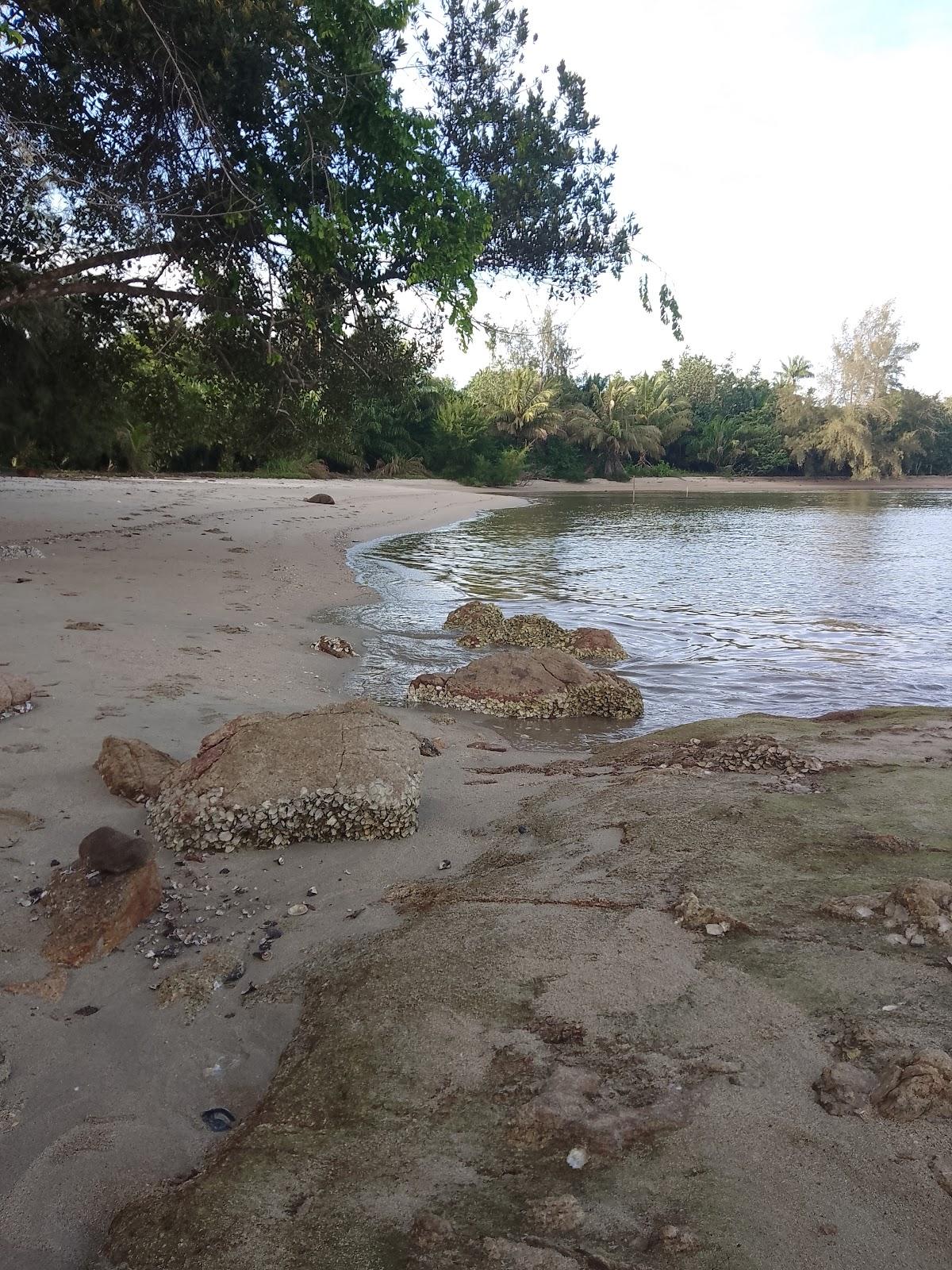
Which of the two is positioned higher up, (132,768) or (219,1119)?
(132,768)

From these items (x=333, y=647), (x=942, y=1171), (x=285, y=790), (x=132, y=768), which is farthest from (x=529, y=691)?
(x=942, y=1171)

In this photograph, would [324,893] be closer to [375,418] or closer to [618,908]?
[618,908]

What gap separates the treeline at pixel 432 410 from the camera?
1173 cm

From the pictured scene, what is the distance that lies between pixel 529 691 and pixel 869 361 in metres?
70.1

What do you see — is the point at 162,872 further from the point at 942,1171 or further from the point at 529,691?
the point at 529,691

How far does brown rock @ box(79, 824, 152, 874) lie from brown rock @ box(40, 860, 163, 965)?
0.09ft

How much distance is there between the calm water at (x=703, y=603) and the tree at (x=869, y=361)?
139 ft

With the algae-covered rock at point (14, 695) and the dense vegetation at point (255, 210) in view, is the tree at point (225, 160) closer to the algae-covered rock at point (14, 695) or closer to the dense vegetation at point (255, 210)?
the dense vegetation at point (255, 210)

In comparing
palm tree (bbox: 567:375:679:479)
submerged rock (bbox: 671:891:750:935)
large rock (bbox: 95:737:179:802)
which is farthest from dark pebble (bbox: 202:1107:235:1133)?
palm tree (bbox: 567:375:679:479)

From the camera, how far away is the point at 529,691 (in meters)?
6.30

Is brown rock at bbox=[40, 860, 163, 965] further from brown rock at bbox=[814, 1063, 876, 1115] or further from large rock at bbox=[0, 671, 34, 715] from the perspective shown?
brown rock at bbox=[814, 1063, 876, 1115]

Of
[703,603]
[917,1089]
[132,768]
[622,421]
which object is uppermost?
[622,421]

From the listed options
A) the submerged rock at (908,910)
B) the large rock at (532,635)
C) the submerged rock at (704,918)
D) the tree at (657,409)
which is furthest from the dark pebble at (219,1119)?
the tree at (657,409)

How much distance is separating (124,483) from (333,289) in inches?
550
